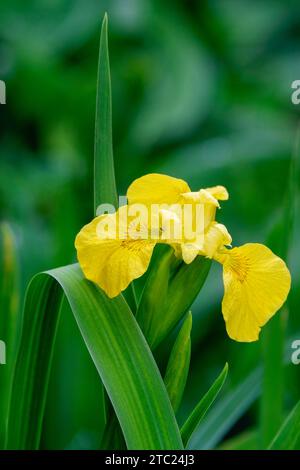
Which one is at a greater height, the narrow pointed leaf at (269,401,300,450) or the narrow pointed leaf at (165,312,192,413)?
the narrow pointed leaf at (165,312,192,413)

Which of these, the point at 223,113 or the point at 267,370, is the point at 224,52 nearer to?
the point at 223,113


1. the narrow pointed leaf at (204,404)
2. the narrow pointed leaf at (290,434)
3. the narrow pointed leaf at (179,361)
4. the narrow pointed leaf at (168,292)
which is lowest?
the narrow pointed leaf at (290,434)

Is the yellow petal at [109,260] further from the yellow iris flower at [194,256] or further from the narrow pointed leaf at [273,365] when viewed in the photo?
the narrow pointed leaf at [273,365]

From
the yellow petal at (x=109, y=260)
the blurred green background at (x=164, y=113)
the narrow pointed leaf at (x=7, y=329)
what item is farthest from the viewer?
the blurred green background at (x=164, y=113)

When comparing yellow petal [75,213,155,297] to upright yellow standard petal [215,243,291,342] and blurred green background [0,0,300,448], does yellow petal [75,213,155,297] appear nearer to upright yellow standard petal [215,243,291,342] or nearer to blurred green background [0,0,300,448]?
upright yellow standard petal [215,243,291,342]

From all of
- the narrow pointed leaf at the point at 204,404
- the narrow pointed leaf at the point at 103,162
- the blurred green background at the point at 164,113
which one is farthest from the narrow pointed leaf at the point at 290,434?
Result: the blurred green background at the point at 164,113

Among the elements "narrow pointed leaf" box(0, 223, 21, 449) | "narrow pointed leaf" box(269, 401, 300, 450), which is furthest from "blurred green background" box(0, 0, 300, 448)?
"narrow pointed leaf" box(269, 401, 300, 450)

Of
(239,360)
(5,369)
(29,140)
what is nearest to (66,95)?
(29,140)

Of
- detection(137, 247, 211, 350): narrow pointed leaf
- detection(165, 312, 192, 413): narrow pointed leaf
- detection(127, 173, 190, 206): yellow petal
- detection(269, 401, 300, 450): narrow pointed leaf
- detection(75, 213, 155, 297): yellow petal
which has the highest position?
detection(127, 173, 190, 206): yellow petal
